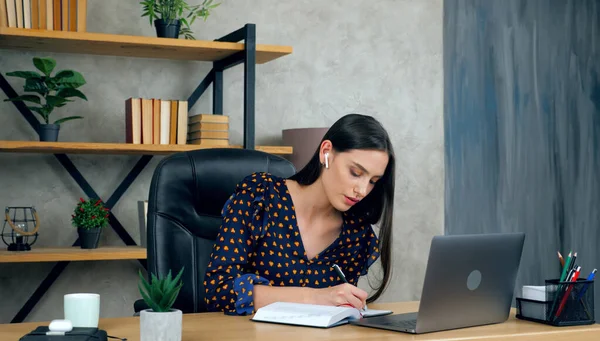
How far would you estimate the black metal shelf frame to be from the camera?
9.91 feet

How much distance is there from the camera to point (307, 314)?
150cm

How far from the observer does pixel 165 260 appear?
6.30 feet

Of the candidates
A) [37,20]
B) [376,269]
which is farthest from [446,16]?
[37,20]

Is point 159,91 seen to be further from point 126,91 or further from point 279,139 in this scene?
point 279,139

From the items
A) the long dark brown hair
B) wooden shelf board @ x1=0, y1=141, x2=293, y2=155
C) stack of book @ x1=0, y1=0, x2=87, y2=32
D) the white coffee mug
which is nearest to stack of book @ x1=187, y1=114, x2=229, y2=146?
wooden shelf board @ x1=0, y1=141, x2=293, y2=155

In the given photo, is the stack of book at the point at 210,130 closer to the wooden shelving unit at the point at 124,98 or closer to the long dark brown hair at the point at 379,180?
the wooden shelving unit at the point at 124,98

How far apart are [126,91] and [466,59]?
5.59ft

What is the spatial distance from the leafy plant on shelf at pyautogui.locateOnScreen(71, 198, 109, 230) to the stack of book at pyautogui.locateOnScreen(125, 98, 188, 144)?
11.5 inches

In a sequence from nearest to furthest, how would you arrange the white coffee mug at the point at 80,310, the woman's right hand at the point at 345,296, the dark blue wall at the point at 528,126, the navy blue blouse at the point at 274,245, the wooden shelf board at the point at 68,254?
1. the white coffee mug at the point at 80,310
2. the woman's right hand at the point at 345,296
3. the navy blue blouse at the point at 274,245
4. the wooden shelf board at the point at 68,254
5. the dark blue wall at the point at 528,126

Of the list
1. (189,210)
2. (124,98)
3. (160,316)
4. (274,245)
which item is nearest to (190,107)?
(124,98)

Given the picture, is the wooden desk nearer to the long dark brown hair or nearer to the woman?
the woman

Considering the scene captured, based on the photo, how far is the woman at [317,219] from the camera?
1825 mm

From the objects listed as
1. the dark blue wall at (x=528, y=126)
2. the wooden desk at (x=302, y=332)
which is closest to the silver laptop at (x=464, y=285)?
the wooden desk at (x=302, y=332)

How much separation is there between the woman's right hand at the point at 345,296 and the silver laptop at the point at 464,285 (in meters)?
0.06
